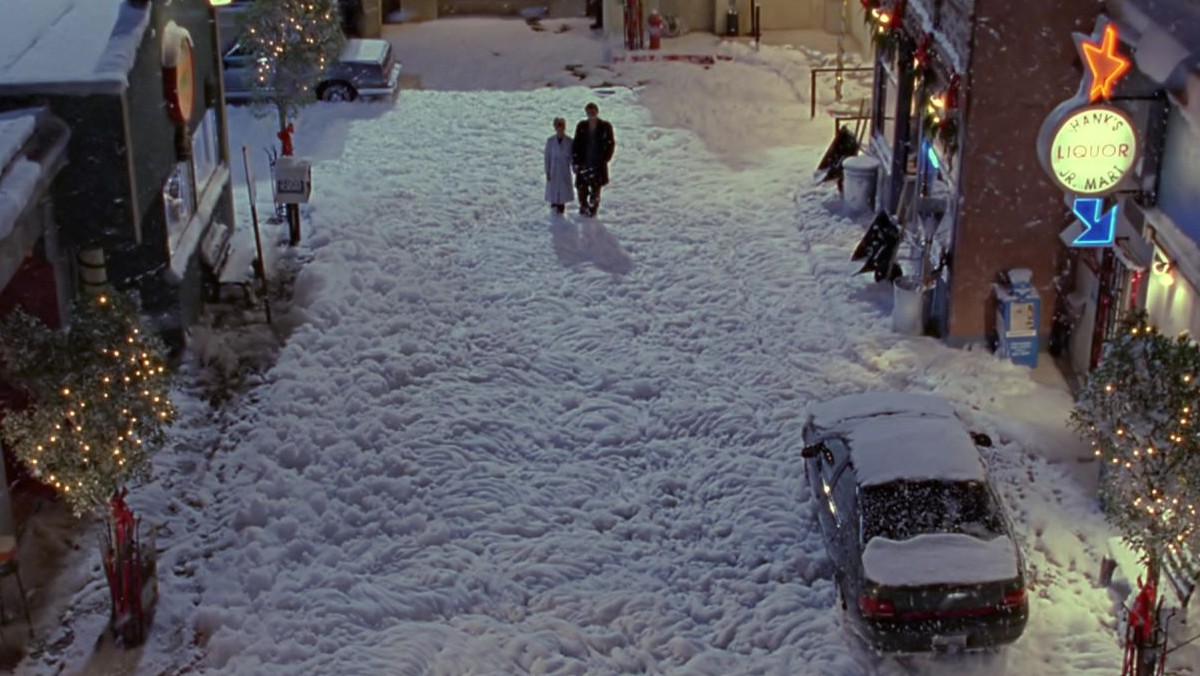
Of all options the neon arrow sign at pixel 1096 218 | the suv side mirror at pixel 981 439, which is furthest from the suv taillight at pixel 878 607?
the neon arrow sign at pixel 1096 218

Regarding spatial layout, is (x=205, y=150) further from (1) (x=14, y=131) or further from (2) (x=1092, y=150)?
(2) (x=1092, y=150)

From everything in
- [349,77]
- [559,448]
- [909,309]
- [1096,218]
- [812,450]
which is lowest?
[559,448]

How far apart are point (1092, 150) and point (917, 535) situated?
4.98 meters

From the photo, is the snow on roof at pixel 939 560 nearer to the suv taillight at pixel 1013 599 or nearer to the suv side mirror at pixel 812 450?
the suv taillight at pixel 1013 599

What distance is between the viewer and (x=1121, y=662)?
1354 centimetres

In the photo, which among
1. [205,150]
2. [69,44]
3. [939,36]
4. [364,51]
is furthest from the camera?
[364,51]

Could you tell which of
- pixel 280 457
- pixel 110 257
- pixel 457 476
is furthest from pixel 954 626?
pixel 110 257

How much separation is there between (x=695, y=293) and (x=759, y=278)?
3.33 feet

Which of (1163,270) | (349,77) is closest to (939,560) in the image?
(1163,270)

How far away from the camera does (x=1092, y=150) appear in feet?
53.1

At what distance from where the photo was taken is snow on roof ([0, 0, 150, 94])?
1623 centimetres

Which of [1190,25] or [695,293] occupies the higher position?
[1190,25]

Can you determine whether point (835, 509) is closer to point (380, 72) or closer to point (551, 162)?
point (551, 162)

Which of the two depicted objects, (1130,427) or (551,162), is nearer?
(1130,427)
